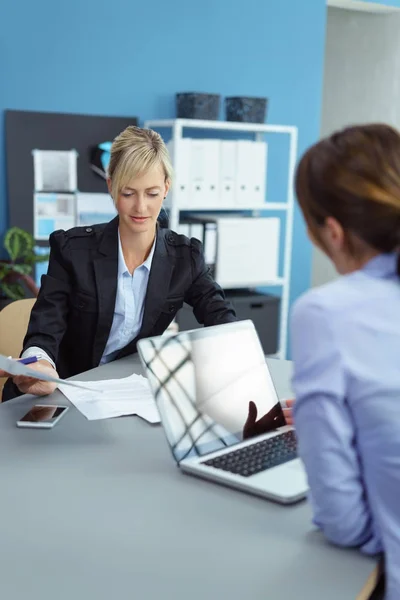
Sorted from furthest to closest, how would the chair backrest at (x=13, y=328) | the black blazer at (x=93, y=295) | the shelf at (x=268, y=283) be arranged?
1. the shelf at (x=268, y=283)
2. the chair backrest at (x=13, y=328)
3. the black blazer at (x=93, y=295)

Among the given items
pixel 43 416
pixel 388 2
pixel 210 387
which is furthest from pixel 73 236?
pixel 388 2

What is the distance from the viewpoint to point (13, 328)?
2.41 metres

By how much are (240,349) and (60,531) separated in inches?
22.3

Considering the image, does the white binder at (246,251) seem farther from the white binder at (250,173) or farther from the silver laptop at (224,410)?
the silver laptop at (224,410)

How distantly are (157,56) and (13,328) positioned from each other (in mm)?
2225

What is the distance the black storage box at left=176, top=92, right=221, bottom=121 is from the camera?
4027mm

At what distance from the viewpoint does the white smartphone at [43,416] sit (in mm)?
1526

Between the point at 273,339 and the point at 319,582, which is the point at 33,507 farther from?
the point at 273,339

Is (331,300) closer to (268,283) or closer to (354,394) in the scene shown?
(354,394)

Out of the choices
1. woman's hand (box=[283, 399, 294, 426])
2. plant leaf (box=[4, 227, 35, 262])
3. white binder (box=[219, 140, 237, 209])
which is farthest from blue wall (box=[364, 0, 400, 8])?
woman's hand (box=[283, 399, 294, 426])

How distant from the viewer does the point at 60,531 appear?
110cm

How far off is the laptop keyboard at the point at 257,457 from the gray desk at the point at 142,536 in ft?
0.18

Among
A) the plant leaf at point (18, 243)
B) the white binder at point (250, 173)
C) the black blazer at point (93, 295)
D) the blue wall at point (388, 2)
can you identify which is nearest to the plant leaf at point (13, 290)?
the plant leaf at point (18, 243)

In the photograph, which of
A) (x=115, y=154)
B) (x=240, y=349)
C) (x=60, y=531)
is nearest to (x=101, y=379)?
(x=240, y=349)
